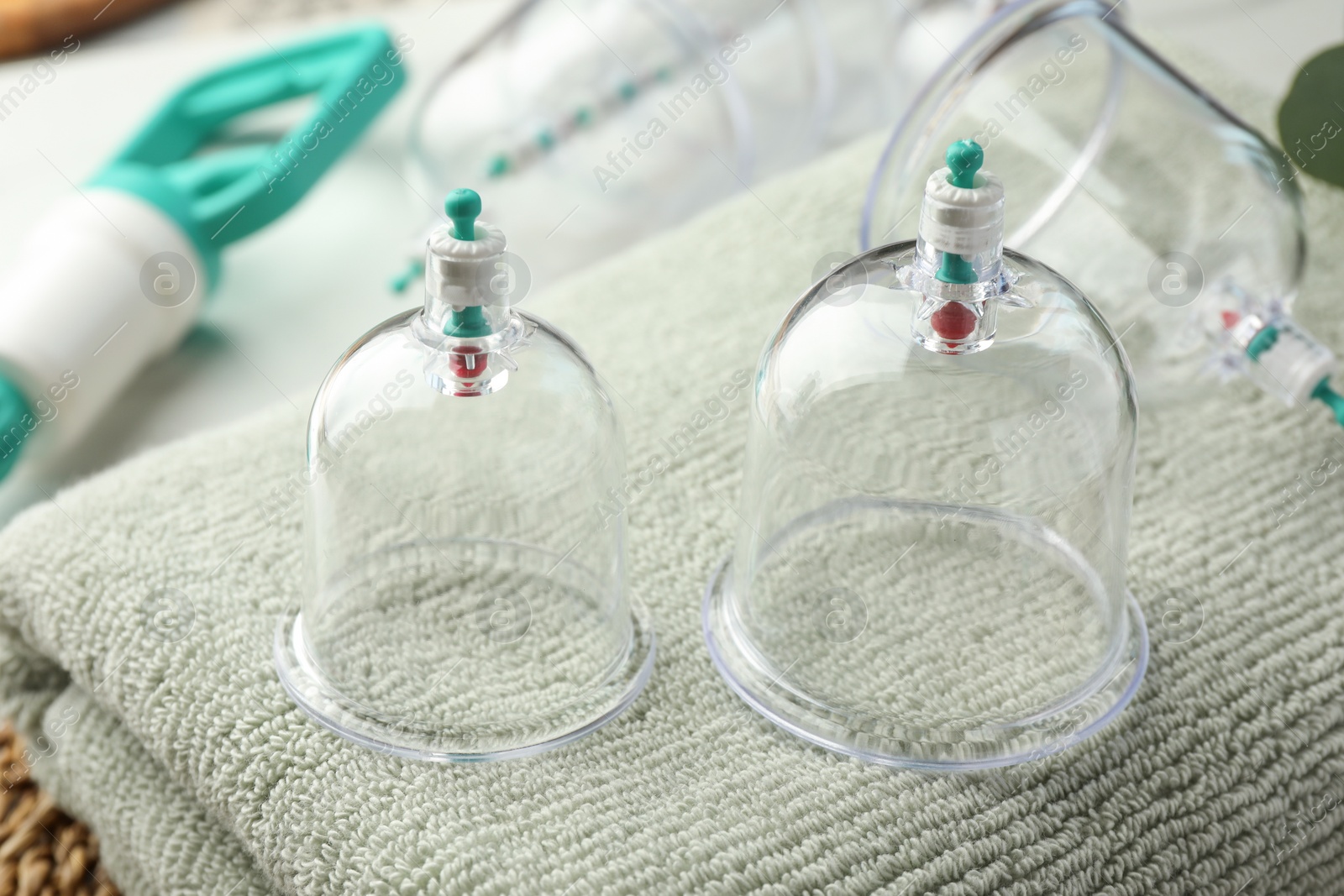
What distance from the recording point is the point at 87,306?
750mm

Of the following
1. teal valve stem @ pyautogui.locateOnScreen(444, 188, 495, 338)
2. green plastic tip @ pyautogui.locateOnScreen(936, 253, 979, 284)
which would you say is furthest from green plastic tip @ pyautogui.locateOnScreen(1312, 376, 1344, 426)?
teal valve stem @ pyautogui.locateOnScreen(444, 188, 495, 338)

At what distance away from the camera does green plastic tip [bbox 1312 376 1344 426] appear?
0.66 meters

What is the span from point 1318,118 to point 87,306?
0.65 metres

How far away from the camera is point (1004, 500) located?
0.58 m

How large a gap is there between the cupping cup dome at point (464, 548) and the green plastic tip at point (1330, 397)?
35 cm

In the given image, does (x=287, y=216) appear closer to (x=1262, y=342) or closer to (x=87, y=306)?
(x=87, y=306)

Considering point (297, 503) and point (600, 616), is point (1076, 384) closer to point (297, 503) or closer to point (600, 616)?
point (600, 616)

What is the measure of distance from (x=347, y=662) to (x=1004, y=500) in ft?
0.89

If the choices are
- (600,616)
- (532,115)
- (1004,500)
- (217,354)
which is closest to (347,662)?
(600,616)

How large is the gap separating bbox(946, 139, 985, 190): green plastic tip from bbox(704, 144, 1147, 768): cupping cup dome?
2 cm

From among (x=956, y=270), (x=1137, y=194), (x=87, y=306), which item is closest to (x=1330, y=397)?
(x=1137, y=194)

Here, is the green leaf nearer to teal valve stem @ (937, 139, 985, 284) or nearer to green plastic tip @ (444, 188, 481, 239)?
teal valve stem @ (937, 139, 985, 284)

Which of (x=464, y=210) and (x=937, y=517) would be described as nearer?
(x=464, y=210)

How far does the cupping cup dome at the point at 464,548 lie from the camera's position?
0.52 m
